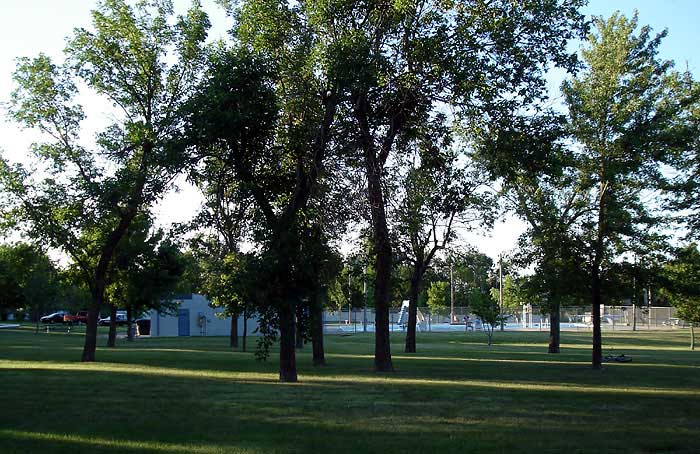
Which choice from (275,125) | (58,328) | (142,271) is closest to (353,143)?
(275,125)

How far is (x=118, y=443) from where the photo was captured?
34.6ft

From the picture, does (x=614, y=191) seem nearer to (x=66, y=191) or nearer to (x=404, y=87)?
(x=404, y=87)

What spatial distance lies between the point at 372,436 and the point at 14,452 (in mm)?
5059

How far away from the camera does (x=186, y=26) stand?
29.6 m

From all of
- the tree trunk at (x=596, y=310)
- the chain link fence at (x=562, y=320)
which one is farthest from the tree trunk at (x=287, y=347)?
the chain link fence at (x=562, y=320)

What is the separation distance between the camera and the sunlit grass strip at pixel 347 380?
19312mm

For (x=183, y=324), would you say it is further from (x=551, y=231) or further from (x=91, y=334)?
(x=551, y=231)

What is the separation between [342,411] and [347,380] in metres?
7.01

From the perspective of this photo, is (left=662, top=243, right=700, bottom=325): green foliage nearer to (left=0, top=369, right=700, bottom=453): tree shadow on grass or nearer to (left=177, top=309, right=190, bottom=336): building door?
(left=0, top=369, right=700, bottom=453): tree shadow on grass

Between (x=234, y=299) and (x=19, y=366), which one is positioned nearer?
(x=234, y=299)

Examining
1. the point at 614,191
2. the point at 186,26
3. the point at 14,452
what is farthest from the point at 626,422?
the point at 186,26

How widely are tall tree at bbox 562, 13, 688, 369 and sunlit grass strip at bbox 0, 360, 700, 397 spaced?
7.61 meters

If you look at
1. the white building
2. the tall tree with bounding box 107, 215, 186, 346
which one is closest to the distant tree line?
the tall tree with bounding box 107, 215, 186, 346

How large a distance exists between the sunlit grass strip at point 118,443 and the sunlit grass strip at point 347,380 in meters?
9.34
